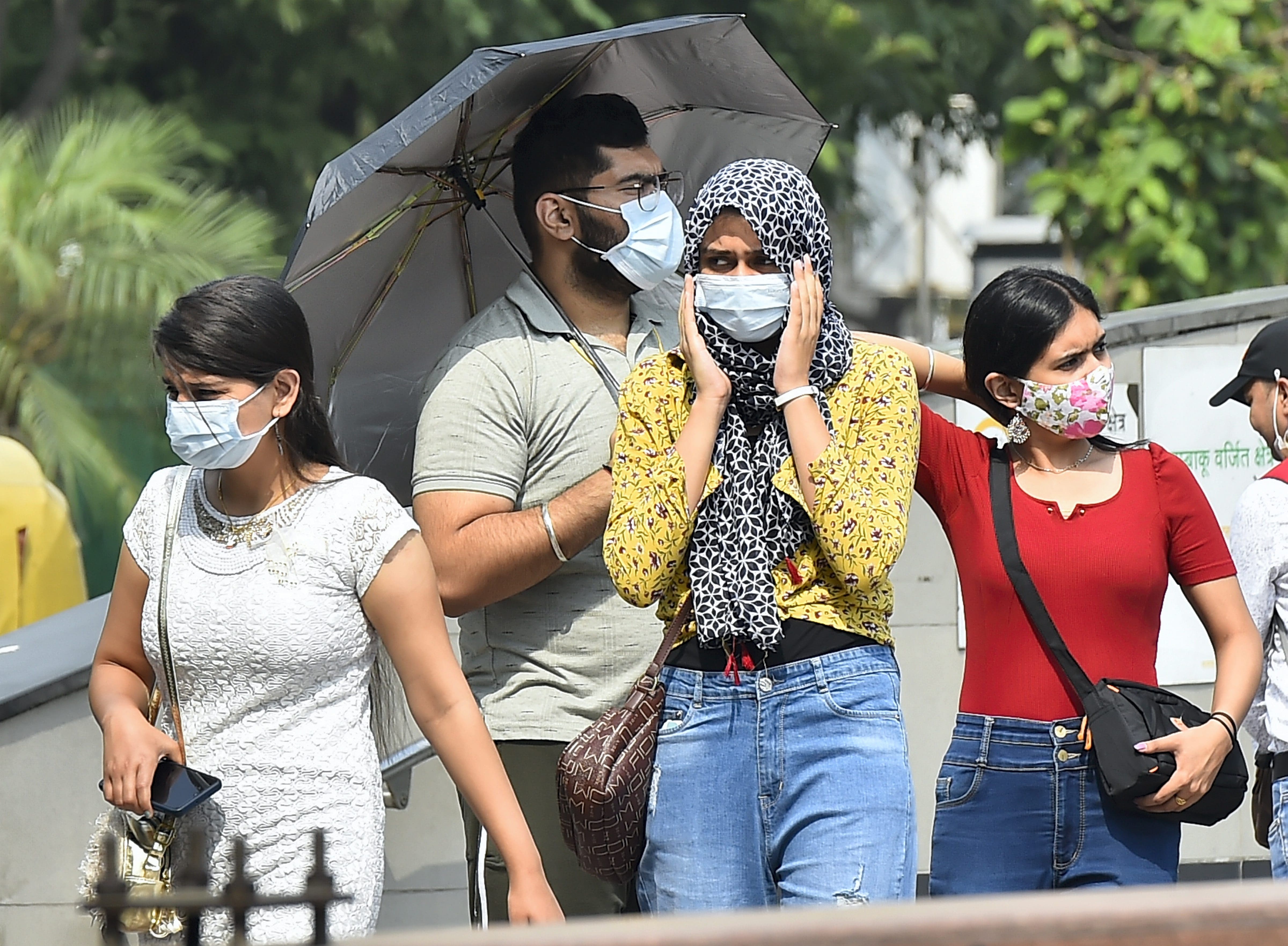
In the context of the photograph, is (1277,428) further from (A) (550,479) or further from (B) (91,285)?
(B) (91,285)

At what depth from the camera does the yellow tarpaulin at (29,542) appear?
18.4 ft

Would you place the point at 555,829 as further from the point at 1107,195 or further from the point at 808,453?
the point at 1107,195

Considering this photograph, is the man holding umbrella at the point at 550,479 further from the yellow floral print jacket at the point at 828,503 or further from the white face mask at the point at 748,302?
the white face mask at the point at 748,302

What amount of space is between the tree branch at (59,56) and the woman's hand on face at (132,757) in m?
10.7

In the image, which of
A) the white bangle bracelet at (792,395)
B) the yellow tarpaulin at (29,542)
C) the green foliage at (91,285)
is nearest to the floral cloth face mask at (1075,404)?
the white bangle bracelet at (792,395)

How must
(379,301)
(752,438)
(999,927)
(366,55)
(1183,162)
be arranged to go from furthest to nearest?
(366,55)
(1183,162)
(379,301)
(752,438)
(999,927)

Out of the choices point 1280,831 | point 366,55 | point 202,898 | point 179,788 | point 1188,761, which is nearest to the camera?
point 202,898

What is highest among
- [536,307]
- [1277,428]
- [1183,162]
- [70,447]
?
[1183,162]

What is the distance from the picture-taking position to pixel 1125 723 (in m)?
3.09

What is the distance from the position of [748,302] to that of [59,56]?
10944 millimetres

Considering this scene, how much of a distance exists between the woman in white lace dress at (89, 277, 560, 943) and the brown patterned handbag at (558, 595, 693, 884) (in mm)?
110

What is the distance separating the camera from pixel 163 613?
2908 millimetres

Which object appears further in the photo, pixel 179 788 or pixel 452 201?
pixel 452 201

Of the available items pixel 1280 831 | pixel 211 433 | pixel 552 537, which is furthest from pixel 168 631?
pixel 1280 831
